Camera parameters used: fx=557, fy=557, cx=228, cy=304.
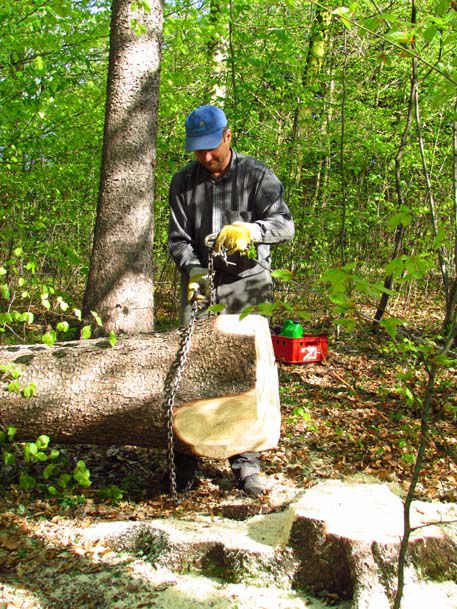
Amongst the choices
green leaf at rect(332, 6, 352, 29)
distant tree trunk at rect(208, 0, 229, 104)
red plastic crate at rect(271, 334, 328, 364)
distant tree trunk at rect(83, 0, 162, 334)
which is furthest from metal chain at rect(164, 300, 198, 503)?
distant tree trunk at rect(208, 0, 229, 104)

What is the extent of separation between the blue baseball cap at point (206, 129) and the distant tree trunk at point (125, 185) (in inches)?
40.3

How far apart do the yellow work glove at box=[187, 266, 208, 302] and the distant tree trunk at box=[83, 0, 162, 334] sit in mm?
980

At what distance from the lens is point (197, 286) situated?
125 inches

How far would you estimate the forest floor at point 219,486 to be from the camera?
7.80ft

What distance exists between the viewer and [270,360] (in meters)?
3.16

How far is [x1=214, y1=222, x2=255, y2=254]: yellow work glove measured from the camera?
2937mm

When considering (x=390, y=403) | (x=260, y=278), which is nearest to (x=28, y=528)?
(x=260, y=278)

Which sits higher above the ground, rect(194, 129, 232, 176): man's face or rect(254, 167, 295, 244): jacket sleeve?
rect(194, 129, 232, 176): man's face

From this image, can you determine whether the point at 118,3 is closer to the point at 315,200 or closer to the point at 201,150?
the point at 201,150

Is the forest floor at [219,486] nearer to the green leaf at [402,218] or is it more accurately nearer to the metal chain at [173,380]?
the metal chain at [173,380]

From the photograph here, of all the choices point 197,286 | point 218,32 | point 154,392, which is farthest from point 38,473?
point 218,32

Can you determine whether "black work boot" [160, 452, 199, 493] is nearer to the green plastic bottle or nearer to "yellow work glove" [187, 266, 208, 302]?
"yellow work glove" [187, 266, 208, 302]

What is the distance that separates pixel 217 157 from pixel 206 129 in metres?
0.18

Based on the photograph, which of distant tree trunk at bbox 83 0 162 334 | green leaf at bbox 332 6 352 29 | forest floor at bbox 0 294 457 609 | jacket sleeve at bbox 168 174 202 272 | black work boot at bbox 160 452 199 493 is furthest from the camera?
distant tree trunk at bbox 83 0 162 334
